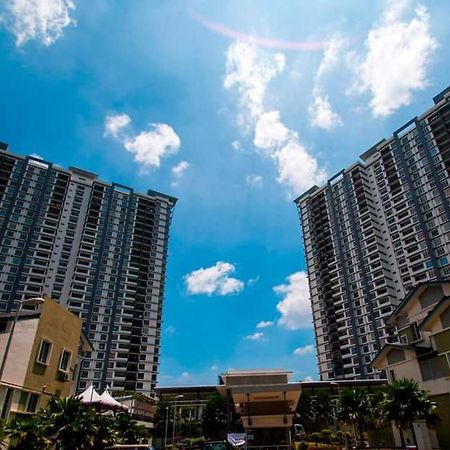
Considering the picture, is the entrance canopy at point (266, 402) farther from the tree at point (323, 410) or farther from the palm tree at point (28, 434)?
the tree at point (323, 410)

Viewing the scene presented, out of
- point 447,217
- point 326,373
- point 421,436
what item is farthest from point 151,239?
point 421,436

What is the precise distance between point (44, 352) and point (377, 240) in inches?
3713

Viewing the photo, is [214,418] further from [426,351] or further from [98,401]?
[98,401]

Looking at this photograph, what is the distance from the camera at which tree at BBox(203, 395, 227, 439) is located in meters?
61.3

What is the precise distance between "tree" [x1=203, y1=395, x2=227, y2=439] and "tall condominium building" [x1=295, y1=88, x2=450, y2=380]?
1719 inches

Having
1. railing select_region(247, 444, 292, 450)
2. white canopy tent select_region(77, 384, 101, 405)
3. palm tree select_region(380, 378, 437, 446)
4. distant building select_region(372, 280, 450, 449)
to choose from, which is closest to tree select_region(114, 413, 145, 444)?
white canopy tent select_region(77, 384, 101, 405)

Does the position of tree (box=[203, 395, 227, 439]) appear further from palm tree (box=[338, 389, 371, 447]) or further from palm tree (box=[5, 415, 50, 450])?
palm tree (box=[5, 415, 50, 450])

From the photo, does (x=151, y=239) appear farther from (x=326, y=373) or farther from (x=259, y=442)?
(x=259, y=442)

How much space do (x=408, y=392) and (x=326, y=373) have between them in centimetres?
7939

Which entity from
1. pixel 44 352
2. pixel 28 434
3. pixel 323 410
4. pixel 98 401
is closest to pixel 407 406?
pixel 98 401

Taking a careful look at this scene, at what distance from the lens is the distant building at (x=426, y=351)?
30414 millimetres

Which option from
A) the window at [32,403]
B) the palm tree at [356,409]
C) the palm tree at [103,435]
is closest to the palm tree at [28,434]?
the palm tree at [103,435]

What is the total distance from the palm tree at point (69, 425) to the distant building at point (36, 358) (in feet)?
13.7

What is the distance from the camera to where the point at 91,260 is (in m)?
110
